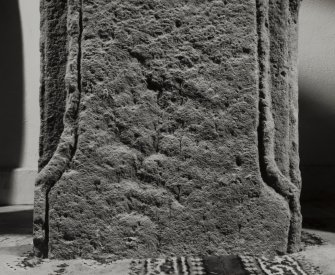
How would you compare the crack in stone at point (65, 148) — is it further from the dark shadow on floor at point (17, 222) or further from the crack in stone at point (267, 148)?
the crack in stone at point (267, 148)

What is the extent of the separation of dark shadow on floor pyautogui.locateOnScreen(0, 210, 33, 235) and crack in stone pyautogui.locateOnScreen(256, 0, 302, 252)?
119 cm

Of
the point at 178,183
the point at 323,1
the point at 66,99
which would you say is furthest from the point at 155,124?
the point at 323,1

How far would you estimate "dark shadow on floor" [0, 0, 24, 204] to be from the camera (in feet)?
10.1

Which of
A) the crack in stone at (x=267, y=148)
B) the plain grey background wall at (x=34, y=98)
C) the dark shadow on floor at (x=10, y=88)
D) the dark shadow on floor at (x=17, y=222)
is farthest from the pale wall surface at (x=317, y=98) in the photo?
the dark shadow on floor at (x=10, y=88)

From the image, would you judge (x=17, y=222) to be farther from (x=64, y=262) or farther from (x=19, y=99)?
(x=19, y=99)

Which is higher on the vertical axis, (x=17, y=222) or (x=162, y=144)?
(x=162, y=144)

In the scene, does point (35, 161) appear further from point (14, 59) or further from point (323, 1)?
point (323, 1)

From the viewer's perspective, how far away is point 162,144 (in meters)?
A: 1.78

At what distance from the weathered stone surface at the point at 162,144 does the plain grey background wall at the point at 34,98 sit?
54.9 inches

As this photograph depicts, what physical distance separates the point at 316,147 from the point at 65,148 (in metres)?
1.95

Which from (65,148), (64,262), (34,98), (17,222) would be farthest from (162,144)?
(34,98)

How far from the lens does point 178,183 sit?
1.77 metres

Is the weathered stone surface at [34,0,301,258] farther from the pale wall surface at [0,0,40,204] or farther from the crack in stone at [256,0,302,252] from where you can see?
the pale wall surface at [0,0,40,204]

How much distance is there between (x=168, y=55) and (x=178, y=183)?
503 millimetres
